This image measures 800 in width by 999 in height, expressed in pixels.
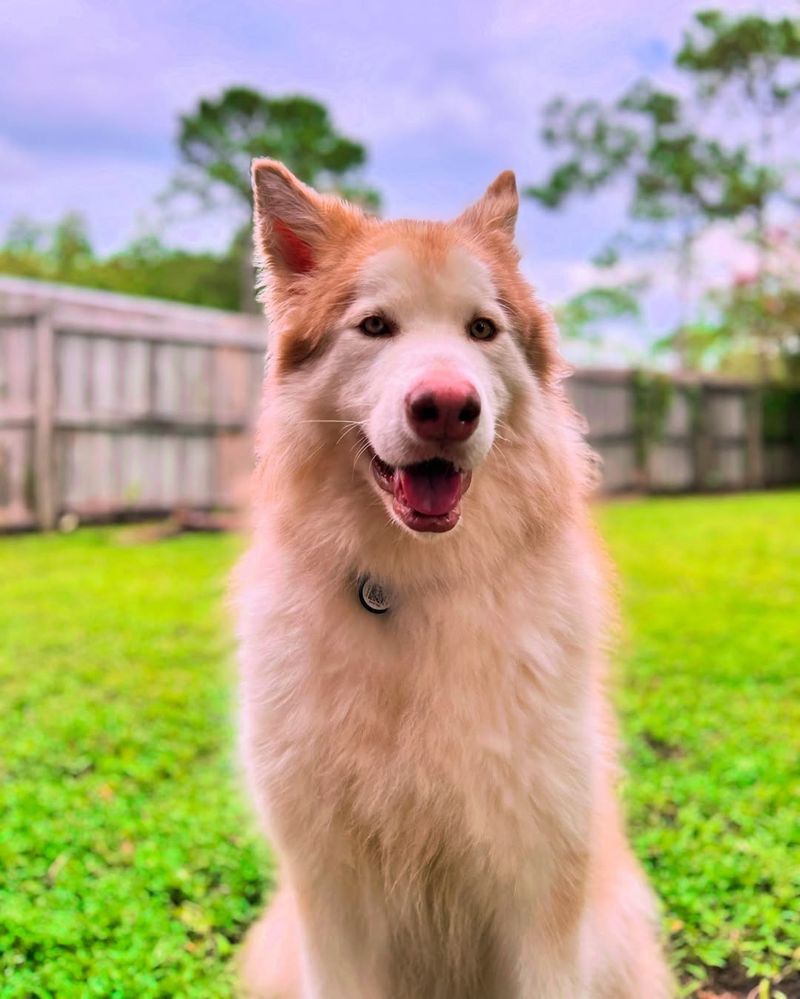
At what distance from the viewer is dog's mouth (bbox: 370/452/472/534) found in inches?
68.4

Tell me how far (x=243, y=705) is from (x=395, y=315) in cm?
92

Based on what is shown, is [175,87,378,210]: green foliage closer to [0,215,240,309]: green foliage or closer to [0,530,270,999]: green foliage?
[0,215,240,309]: green foliage

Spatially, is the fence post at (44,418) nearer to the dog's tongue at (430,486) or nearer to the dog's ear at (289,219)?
the dog's ear at (289,219)

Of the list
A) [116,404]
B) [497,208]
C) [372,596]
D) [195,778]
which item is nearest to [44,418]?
[116,404]

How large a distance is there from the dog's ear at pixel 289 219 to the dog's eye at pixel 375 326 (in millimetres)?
253

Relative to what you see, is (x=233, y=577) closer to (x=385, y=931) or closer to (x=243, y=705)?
(x=243, y=705)

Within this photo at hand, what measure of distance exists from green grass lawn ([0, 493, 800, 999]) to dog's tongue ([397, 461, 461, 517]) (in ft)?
2.56

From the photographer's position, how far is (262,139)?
1642 cm

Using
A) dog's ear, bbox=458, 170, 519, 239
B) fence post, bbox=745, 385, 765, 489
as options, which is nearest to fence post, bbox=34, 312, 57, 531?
dog's ear, bbox=458, 170, 519, 239

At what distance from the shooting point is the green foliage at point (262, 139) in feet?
53.6

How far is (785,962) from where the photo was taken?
2.43 m

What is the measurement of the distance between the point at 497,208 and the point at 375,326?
0.49 m

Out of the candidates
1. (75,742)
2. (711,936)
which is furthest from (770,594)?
(75,742)

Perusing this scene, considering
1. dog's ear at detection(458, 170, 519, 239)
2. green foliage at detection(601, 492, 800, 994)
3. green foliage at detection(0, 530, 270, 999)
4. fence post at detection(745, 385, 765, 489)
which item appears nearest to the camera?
dog's ear at detection(458, 170, 519, 239)
